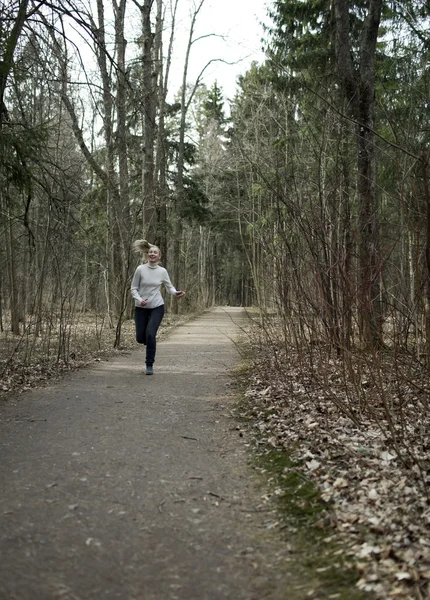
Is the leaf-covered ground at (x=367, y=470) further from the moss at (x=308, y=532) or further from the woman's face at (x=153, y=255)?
the woman's face at (x=153, y=255)

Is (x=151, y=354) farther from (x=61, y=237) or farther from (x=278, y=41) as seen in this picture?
(x=278, y=41)

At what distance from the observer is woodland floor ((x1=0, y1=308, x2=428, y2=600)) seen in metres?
2.42

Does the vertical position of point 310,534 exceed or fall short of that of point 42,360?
it falls short

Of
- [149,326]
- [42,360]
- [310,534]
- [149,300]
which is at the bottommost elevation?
[310,534]

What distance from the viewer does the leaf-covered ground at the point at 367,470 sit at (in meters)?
2.50

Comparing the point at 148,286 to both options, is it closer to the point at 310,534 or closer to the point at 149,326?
the point at 149,326

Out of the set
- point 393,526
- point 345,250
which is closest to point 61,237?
point 345,250

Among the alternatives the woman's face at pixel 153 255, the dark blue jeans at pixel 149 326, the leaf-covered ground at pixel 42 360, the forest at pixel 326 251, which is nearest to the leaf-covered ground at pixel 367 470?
the forest at pixel 326 251

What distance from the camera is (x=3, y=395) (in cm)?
661

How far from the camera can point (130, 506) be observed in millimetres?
3262

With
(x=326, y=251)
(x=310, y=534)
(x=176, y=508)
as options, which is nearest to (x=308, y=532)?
(x=310, y=534)

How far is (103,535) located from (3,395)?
429cm

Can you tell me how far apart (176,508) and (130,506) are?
11.4 inches

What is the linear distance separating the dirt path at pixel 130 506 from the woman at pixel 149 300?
200 centimetres
